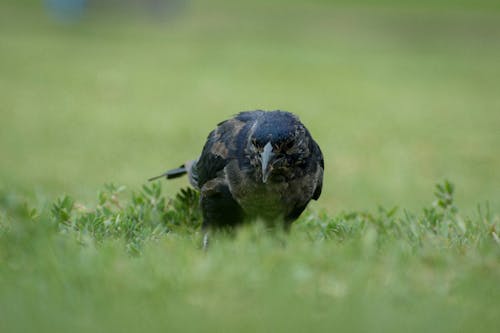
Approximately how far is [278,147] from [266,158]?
0.13 m

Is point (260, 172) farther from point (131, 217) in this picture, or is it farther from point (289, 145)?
point (131, 217)

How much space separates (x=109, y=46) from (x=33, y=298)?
23724 millimetres

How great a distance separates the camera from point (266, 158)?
4652mm

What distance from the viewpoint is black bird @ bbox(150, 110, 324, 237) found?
4758 millimetres

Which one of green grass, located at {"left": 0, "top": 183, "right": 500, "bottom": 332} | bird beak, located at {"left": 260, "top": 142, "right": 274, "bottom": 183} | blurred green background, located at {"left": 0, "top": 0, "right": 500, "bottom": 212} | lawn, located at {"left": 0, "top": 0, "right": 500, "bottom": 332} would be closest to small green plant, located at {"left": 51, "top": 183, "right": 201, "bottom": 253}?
lawn, located at {"left": 0, "top": 0, "right": 500, "bottom": 332}

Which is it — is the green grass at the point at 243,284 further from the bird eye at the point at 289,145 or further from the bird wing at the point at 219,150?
the bird wing at the point at 219,150

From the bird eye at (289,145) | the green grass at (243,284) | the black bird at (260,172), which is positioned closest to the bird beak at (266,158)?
the black bird at (260,172)

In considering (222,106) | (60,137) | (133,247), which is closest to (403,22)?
(222,106)

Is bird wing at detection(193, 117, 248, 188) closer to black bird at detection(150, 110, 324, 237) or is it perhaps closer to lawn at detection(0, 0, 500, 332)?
black bird at detection(150, 110, 324, 237)

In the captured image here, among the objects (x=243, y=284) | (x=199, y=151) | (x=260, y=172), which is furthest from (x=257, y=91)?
(x=243, y=284)

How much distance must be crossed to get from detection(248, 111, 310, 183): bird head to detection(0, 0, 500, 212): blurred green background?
3.19 meters

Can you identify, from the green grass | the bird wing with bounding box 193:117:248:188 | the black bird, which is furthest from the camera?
the bird wing with bounding box 193:117:248:188

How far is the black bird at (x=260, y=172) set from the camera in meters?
4.76

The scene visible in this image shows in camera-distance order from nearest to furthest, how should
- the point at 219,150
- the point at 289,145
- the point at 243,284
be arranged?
the point at 243,284
the point at 289,145
the point at 219,150
